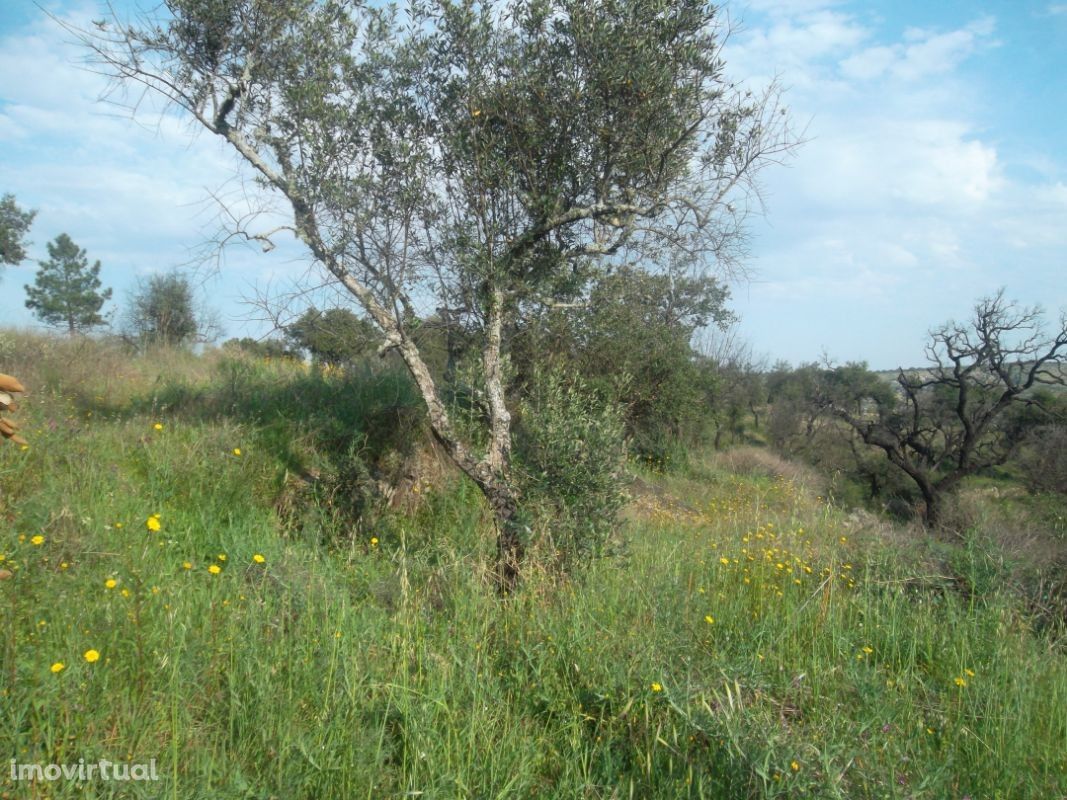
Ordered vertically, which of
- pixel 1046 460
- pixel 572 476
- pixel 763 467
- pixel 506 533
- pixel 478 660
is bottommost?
pixel 763 467

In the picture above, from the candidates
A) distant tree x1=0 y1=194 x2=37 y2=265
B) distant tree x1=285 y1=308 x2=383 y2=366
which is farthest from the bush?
distant tree x1=0 y1=194 x2=37 y2=265

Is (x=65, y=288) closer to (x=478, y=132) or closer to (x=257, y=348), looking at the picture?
(x=257, y=348)

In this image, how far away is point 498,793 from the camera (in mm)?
2850

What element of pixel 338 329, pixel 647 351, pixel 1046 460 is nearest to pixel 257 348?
pixel 338 329

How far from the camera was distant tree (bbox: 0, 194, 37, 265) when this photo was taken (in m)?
18.4

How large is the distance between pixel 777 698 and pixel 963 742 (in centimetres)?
87

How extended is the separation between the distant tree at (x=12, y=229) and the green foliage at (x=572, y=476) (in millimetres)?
18756

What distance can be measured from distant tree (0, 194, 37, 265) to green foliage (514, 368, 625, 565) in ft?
61.5

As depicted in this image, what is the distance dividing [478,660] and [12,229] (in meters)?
21.7

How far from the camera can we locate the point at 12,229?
19094 mm

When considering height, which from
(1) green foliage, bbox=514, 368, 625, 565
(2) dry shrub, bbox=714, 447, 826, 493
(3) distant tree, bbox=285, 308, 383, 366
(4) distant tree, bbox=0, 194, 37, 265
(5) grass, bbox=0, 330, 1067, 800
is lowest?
(2) dry shrub, bbox=714, 447, 826, 493

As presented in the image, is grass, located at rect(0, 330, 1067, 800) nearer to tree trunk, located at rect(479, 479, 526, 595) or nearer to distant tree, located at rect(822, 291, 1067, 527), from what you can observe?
tree trunk, located at rect(479, 479, 526, 595)

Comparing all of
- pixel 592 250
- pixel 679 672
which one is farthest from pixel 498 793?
pixel 592 250

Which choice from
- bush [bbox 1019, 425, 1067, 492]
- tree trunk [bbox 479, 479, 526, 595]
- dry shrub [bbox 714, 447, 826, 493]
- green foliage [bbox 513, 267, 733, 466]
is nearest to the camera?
tree trunk [bbox 479, 479, 526, 595]
